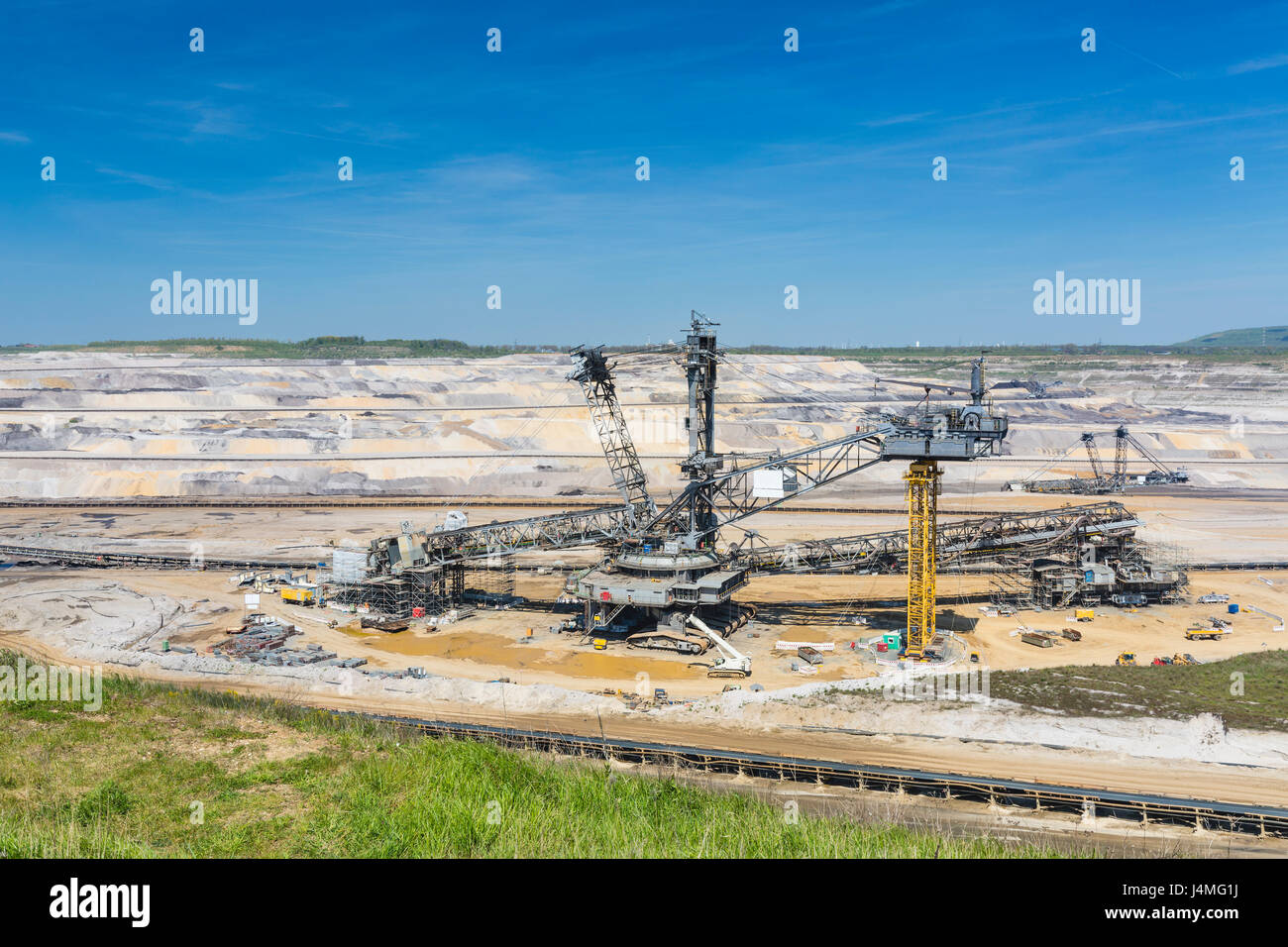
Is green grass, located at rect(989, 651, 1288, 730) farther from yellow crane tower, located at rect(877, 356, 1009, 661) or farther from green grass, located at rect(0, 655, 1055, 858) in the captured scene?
green grass, located at rect(0, 655, 1055, 858)

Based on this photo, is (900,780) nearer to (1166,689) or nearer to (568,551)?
(1166,689)

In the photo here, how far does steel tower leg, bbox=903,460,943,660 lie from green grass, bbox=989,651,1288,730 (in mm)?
4609

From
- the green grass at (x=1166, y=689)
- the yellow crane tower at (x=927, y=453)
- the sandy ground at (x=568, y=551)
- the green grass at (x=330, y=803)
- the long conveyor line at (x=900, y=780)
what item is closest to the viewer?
the green grass at (x=330, y=803)

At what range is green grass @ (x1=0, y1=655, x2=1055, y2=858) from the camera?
1306 centimetres

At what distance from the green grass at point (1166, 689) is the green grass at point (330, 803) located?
18.2 meters

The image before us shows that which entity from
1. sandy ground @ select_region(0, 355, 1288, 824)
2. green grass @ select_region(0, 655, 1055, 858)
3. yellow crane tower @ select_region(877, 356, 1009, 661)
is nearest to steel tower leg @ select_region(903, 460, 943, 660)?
yellow crane tower @ select_region(877, 356, 1009, 661)

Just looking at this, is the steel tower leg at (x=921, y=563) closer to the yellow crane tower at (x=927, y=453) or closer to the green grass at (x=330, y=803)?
the yellow crane tower at (x=927, y=453)

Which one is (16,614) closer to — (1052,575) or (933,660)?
(933,660)

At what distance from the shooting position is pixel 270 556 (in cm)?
6538

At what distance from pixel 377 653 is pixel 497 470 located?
6064cm

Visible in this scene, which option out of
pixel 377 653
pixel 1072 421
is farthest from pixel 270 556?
pixel 1072 421

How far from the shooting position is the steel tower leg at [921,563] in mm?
40781

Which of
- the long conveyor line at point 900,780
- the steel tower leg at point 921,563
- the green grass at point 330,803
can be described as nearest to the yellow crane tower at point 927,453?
the steel tower leg at point 921,563

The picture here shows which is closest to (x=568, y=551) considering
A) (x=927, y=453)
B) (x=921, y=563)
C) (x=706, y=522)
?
(x=706, y=522)
